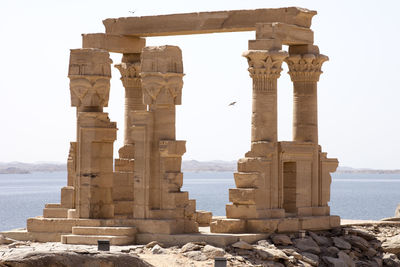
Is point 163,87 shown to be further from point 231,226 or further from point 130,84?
point 130,84

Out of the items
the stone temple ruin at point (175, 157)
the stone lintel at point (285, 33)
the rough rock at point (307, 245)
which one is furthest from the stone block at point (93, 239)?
the stone lintel at point (285, 33)

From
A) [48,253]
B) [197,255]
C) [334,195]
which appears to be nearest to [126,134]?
[197,255]

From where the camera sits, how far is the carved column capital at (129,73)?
1496 inches

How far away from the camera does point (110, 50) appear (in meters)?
36.7

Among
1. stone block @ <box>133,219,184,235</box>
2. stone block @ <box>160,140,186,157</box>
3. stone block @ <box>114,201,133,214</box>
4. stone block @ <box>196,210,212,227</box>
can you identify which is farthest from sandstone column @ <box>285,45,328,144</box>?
stone block @ <box>133,219,184,235</box>

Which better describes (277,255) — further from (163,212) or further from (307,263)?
(163,212)

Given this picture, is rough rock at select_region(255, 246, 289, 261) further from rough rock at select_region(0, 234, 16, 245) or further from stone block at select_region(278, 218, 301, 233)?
rough rock at select_region(0, 234, 16, 245)

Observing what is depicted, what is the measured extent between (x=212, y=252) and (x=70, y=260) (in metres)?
9.03

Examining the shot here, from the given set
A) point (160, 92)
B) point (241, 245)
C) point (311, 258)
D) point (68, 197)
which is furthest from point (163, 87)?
point (311, 258)

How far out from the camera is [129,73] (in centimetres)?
3819

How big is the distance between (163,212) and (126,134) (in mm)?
6527

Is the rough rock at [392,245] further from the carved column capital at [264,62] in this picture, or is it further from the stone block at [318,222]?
the carved column capital at [264,62]

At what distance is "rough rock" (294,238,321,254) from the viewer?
32938mm

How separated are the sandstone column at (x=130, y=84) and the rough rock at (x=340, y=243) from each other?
25.2 ft
